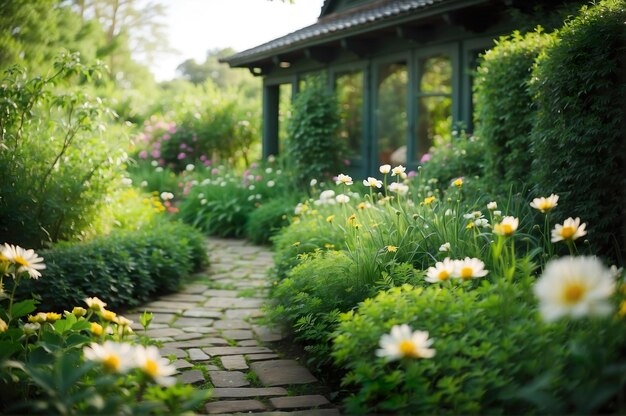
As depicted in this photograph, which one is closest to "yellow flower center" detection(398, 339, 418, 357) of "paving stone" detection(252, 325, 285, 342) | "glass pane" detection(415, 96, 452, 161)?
"paving stone" detection(252, 325, 285, 342)

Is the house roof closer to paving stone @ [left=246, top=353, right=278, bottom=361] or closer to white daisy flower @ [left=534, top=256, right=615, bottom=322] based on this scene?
paving stone @ [left=246, top=353, right=278, bottom=361]

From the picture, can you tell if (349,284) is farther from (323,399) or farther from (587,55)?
(587,55)

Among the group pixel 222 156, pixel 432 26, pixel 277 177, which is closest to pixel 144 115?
pixel 222 156

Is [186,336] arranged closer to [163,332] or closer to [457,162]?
[163,332]

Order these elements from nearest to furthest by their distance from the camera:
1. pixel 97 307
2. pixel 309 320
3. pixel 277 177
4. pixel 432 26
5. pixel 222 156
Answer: pixel 97 307 < pixel 309 320 < pixel 432 26 < pixel 277 177 < pixel 222 156

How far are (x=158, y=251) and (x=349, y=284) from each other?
240cm

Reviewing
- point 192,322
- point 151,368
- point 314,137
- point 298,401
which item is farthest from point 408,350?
point 314,137

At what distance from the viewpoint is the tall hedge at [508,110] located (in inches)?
208

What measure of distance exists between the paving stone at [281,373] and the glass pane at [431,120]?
691 centimetres

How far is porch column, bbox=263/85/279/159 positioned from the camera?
13242 mm

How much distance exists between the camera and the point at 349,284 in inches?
150

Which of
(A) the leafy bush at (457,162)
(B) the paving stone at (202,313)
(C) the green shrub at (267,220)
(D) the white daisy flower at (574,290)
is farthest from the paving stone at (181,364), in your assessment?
(C) the green shrub at (267,220)

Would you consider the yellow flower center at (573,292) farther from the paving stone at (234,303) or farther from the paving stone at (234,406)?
the paving stone at (234,303)

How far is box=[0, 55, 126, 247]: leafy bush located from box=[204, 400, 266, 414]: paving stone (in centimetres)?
271
